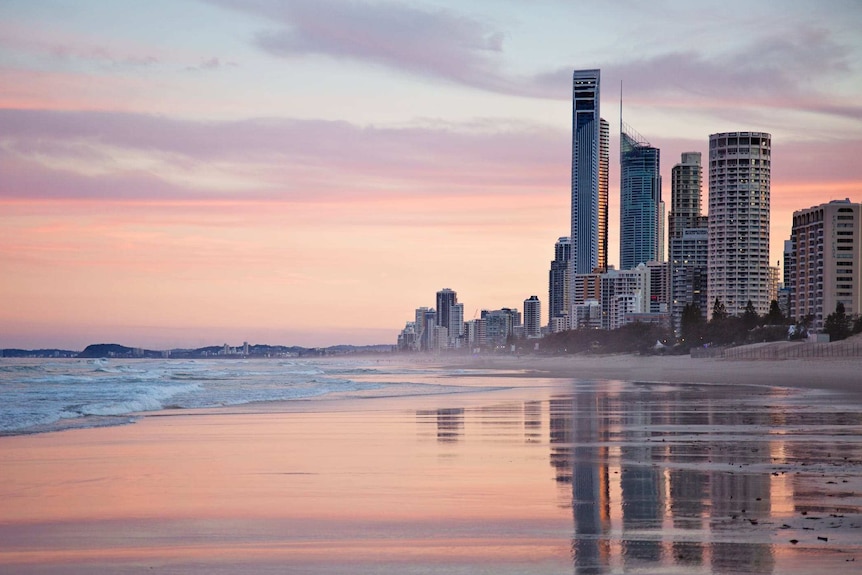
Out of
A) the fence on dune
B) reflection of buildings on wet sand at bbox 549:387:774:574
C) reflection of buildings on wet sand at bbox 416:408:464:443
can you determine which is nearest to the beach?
reflection of buildings on wet sand at bbox 549:387:774:574

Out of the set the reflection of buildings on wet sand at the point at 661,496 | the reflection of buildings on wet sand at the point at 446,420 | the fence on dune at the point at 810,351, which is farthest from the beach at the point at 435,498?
the fence on dune at the point at 810,351

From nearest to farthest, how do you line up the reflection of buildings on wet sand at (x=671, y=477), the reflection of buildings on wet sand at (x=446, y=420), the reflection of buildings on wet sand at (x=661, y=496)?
1. the reflection of buildings on wet sand at (x=661, y=496)
2. the reflection of buildings on wet sand at (x=671, y=477)
3. the reflection of buildings on wet sand at (x=446, y=420)

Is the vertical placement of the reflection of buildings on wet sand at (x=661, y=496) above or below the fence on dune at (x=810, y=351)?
below

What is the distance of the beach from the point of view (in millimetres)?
9297

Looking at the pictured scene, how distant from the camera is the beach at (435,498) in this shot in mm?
9297

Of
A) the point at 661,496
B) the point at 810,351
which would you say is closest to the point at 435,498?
the point at 661,496

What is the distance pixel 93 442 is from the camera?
20953mm

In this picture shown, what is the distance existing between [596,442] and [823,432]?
5934 millimetres

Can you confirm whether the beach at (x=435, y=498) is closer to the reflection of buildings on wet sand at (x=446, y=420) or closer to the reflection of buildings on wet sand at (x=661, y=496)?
the reflection of buildings on wet sand at (x=661, y=496)

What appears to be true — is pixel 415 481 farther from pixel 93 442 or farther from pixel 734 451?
pixel 93 442

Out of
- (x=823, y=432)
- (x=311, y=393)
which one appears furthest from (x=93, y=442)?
(x=311, y=393)

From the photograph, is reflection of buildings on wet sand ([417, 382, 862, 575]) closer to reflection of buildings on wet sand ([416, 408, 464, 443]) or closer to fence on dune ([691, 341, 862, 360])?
reflection of buildings on wet sand ([416, 408, 464, 443])

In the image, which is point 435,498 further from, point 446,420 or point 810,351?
point 810,351

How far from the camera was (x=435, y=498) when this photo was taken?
13.0m
